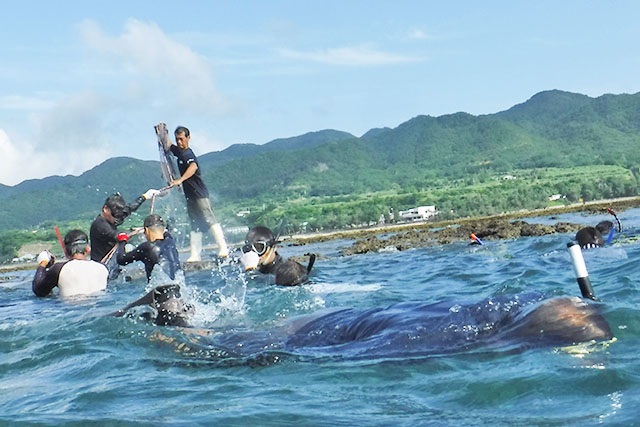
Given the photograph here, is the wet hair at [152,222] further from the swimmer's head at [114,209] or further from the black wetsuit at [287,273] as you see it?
the swimmer's head at [114,209]

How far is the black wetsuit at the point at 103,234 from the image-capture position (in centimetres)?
1339

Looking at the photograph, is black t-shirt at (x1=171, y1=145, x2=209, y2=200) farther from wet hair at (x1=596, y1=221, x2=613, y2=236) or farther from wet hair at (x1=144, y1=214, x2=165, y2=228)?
wet hair at (x1=596, y1=221, x2=613, y2=236)

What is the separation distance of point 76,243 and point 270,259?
3.24m

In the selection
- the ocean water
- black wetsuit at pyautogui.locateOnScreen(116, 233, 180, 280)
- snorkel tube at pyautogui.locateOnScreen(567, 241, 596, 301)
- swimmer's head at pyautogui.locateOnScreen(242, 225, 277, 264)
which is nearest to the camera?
the ocean water

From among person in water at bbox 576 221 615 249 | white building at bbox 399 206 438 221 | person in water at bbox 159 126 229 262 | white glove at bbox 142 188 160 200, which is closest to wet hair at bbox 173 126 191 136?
person in water at bbox 159 126 229 262

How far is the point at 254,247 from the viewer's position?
9930 mm

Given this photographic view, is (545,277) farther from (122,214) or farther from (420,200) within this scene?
(420,200)

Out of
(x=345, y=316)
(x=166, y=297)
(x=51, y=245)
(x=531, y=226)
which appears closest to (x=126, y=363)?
(x=166, y=297)

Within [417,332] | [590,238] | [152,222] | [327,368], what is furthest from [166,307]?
[590,238]

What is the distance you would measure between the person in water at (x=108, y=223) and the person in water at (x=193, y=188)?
0.69m

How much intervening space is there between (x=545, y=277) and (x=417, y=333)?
5.45m

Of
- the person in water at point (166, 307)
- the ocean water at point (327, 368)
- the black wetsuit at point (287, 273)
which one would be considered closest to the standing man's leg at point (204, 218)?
the black wetsuit at point (287, 273)

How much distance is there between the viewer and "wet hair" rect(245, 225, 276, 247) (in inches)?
392

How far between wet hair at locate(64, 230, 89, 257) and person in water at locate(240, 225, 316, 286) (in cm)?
285
